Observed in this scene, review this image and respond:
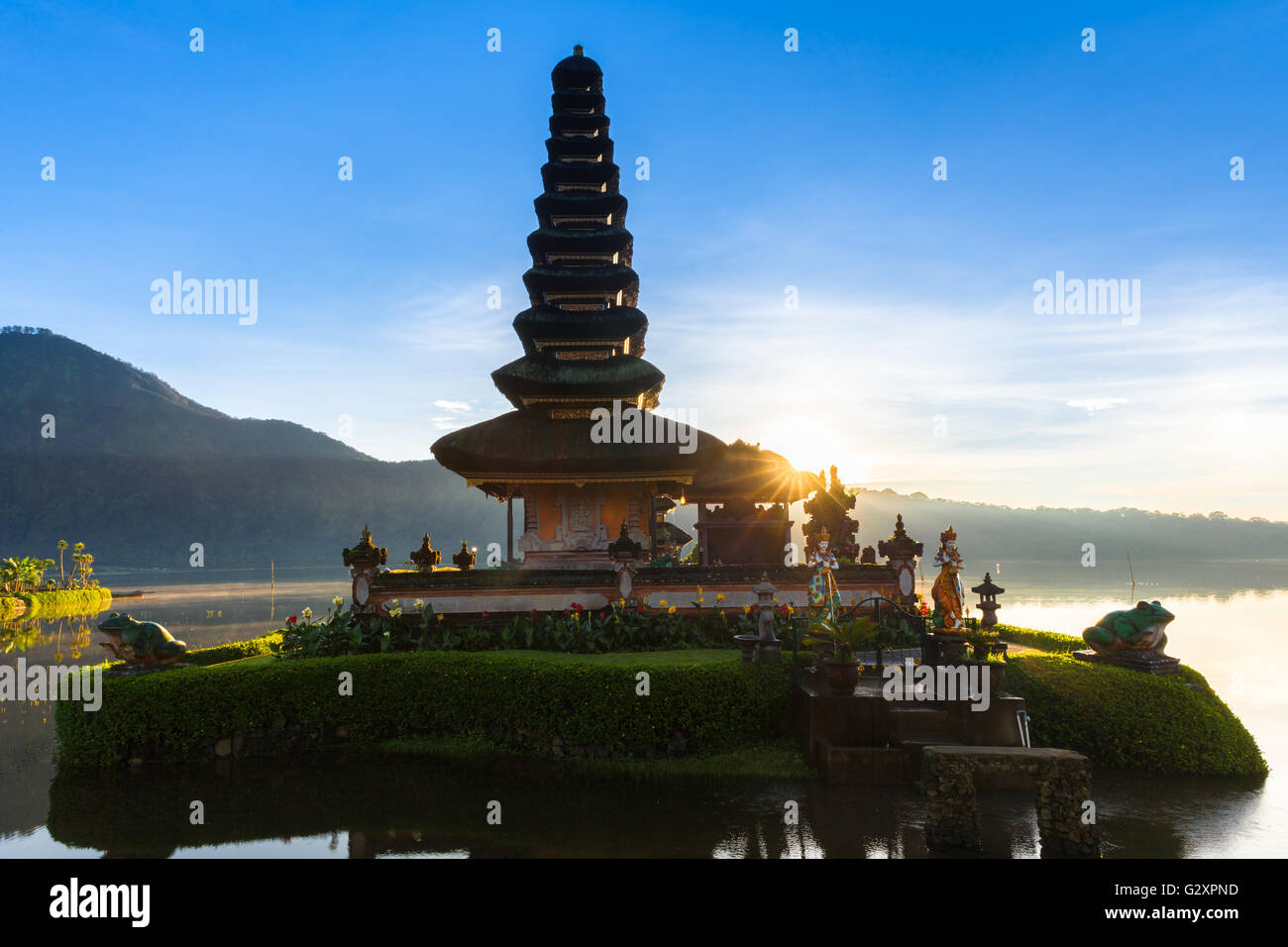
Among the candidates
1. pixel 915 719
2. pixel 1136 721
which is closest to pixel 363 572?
pixel 915 719

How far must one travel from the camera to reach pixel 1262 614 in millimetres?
41469

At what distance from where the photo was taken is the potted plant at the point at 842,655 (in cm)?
1087

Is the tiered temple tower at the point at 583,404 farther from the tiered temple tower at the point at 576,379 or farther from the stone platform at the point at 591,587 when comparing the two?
the stone platform at the point at 591,587

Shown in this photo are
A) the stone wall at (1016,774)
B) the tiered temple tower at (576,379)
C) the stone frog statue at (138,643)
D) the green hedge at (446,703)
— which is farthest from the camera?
the tiered temple tower at (576,379)

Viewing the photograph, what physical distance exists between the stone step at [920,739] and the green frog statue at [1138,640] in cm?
486

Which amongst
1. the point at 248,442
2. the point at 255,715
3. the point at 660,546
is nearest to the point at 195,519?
the point at 248,442

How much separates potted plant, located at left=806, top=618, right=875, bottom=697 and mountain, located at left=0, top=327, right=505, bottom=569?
141 m

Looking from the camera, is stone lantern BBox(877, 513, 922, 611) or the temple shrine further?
stone lantern BBox(877, 513, 922, 611)

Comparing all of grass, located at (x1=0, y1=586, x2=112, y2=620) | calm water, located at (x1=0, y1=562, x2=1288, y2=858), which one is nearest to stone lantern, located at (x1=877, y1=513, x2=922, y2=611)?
calm water, located at (x1=0, y1=562, x2=1288, y2=858)

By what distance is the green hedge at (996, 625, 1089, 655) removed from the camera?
1568cm

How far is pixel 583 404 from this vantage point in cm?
2302

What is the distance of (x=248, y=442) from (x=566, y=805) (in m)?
213

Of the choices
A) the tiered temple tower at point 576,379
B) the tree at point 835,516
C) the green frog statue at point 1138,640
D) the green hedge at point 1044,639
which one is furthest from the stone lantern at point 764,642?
the tree at point 835,516

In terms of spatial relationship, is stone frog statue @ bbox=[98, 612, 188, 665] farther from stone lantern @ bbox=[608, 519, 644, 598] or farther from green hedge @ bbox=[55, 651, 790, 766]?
stone lantern @ bbox=[608, 519, 644, 598]
